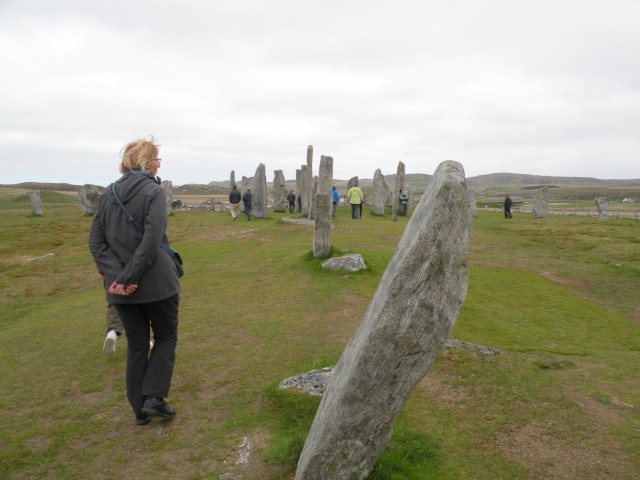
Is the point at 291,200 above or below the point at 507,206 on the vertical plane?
above

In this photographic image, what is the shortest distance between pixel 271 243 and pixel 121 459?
15.2 m

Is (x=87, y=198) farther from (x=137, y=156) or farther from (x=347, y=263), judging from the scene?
(x=137, y=156)

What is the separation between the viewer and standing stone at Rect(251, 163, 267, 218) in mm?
29750

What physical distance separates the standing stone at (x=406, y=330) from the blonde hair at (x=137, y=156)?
10.1 ft

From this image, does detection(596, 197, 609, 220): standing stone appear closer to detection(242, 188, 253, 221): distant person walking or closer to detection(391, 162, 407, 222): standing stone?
detection(391, 162, 407, 222): standing stone

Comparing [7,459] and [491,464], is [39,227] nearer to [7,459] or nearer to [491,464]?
[7,459]

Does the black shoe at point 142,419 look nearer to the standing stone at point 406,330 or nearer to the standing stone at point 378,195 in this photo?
the standing stone at point 406,330

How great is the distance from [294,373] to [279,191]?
98.0 ft

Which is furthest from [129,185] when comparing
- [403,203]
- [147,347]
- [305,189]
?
[403,203]

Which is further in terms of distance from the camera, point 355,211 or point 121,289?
point 355,211

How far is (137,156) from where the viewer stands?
482 centimetres

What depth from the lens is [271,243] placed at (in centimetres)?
1964

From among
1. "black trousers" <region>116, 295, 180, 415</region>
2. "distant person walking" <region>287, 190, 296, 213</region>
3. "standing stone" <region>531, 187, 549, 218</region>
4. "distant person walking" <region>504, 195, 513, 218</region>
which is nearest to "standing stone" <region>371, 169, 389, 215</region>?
"distant person walking" <region>287, 190, 296, 213</region>

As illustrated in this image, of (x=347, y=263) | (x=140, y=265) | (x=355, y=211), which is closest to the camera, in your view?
(x=140, y=265)
